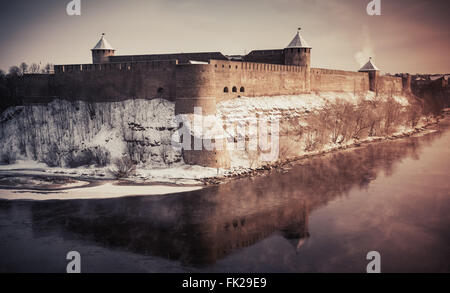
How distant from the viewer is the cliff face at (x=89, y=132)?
17781mm

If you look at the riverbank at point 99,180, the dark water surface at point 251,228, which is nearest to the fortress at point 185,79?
the riverbank at point 99,180

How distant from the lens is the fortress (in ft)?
56.6

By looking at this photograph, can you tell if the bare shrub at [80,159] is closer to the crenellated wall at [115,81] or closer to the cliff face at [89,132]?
the cliff face at [89,132]

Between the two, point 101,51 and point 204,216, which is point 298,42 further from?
point 204,216

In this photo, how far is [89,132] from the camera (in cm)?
1933

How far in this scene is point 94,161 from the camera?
18141 millimetres

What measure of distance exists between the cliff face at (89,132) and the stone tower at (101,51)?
447cm

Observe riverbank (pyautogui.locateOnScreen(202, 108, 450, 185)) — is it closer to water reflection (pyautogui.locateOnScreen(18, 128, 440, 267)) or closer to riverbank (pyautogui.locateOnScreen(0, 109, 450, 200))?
riverbank (pyautogui.locateOnScreen(0, 109, 450, 200))

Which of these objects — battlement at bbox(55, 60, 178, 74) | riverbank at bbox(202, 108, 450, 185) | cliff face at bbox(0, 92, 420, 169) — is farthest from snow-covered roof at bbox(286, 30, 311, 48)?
battlement at bbox(55, 60, 178, 74)

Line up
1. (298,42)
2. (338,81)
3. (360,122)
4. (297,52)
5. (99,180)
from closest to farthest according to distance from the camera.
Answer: (99,180) < (298,42) < (297,52) < (360,122) < (338,81)

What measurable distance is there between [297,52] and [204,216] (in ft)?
54.7

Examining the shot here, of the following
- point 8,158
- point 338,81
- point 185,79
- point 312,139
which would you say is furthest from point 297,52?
point 8,158
